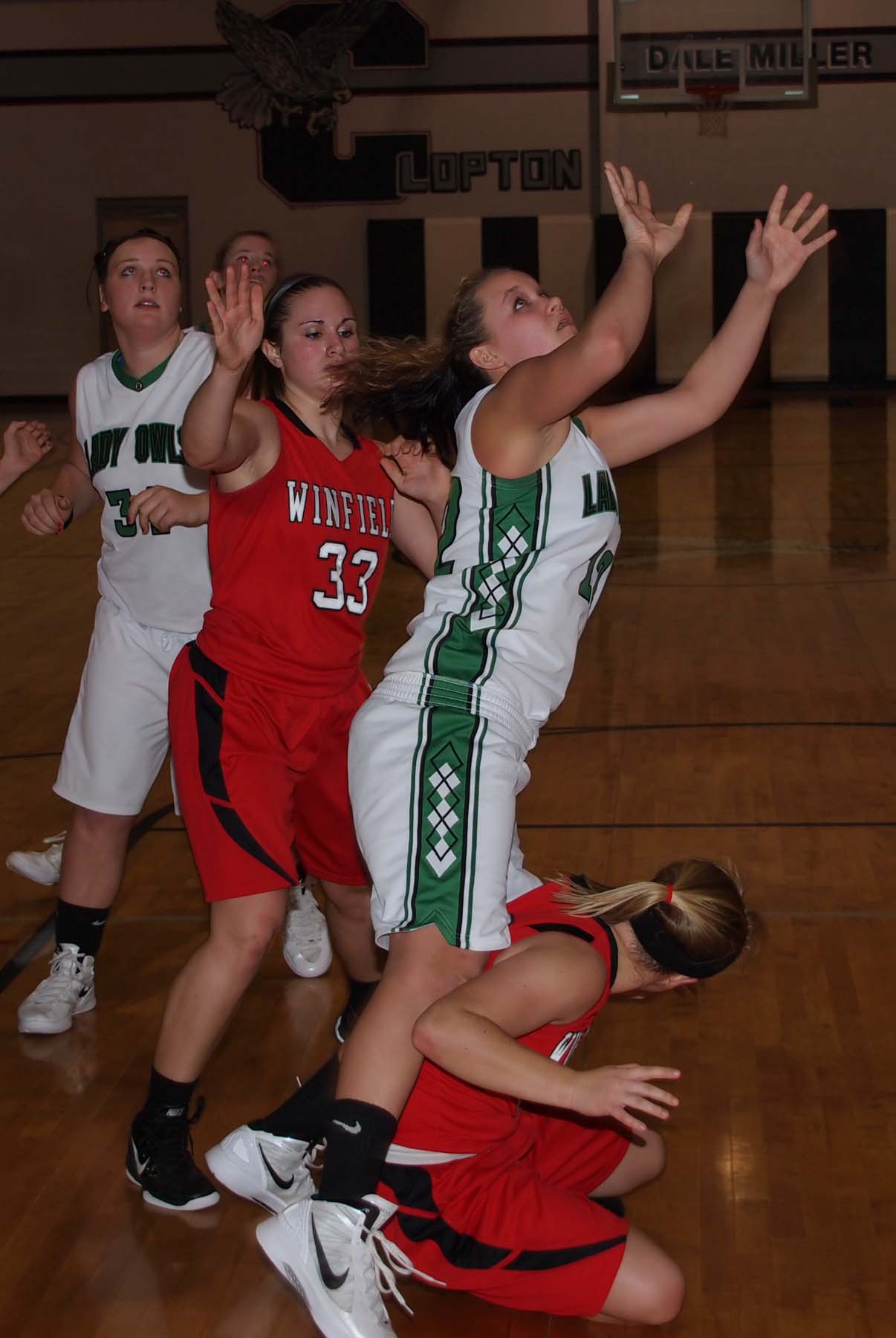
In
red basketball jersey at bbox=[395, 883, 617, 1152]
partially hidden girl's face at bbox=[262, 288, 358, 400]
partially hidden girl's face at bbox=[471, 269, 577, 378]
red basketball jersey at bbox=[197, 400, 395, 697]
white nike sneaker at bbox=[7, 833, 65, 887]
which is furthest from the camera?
white nike sneaker at bbox=[7, 833, 65, 887]

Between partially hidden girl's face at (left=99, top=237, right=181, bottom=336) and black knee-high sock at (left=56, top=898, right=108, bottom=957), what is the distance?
1307mm

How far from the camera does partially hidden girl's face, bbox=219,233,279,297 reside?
14.3ft

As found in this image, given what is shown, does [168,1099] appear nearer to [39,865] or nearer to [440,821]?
[440,821]

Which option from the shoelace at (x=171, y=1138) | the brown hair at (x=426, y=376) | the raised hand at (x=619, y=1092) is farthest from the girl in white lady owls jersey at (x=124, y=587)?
the raised hand at (x=619, y=1092)

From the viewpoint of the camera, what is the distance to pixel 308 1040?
3432mm

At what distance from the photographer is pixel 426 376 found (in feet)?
9.51

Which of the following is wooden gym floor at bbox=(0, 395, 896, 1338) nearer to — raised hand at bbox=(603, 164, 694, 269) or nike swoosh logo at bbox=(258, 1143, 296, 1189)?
nike swoosh logo at bbox=(258, 1143, 296, 1189)

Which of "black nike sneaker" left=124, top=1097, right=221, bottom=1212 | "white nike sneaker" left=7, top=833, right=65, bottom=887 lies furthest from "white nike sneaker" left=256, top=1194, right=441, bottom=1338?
"white nike sneaker" left=7, top=833, right=65, bottom=887

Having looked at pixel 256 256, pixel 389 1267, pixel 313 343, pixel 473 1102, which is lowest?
pixel 389 1267

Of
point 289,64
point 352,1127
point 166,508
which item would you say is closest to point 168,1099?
point 352,1127

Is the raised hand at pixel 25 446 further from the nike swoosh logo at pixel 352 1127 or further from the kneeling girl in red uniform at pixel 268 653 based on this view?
the nike swoosh logo at pixel 352 1127

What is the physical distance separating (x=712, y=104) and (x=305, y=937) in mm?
14004

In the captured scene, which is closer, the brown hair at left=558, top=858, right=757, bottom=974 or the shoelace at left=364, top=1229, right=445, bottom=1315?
the shoelace at left=364, top=1229, right=445, bottom=1315

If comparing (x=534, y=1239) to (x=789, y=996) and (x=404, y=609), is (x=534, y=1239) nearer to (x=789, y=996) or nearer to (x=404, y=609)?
(x=789, y=996)
